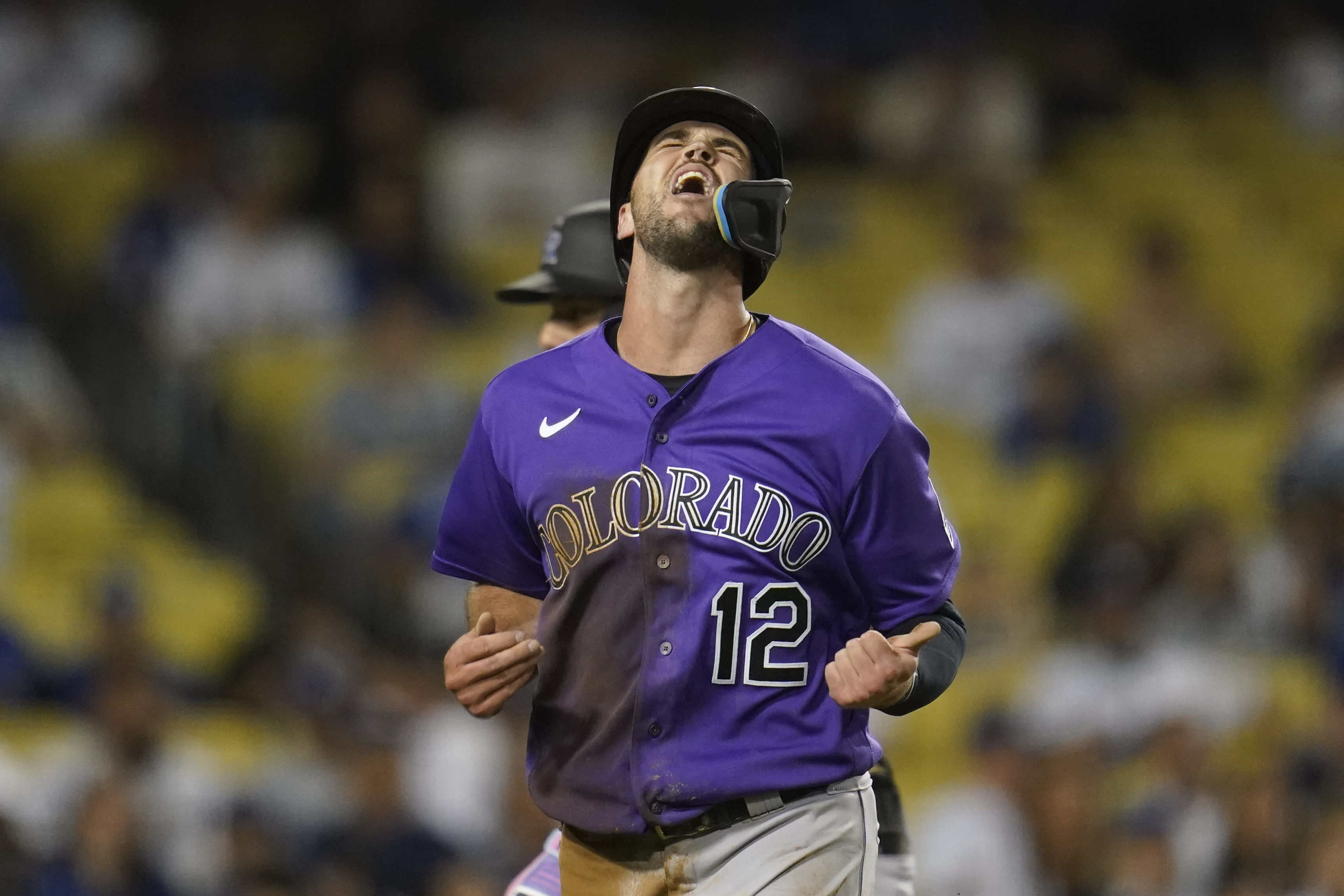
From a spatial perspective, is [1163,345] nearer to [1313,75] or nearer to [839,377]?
[1313,75]

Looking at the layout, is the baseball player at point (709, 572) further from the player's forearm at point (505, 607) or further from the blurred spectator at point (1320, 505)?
the blurred spectator at point (1320, 505)

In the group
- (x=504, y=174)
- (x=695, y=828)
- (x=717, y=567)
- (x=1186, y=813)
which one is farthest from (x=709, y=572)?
(x=504, y=174)

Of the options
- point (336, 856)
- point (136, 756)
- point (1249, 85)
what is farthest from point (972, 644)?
point (1249, 85)

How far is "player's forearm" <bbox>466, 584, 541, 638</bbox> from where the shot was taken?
3.33m

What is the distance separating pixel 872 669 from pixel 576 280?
59.8 inches

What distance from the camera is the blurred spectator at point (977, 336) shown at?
879cm

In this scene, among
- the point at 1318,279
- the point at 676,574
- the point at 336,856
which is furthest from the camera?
the point at 1318,279

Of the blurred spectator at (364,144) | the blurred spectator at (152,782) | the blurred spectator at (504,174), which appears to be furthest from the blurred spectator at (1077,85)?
the blurred spectator at (152,782)

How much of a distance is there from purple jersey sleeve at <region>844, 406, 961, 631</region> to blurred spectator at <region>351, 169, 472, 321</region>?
19.2ft

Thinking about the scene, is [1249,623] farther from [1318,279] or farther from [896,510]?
[896,510]

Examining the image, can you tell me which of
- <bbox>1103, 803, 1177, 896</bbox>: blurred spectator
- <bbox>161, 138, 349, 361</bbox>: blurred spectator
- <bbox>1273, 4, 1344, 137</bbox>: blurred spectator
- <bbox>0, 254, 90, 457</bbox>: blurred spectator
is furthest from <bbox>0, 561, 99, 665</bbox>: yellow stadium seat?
<bbox>1273, 4, 1344, 137</bbox>: blurred spectator

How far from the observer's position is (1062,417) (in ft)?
27.3

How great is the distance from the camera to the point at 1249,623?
7.68 meters

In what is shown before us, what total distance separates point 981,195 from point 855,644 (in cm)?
741
